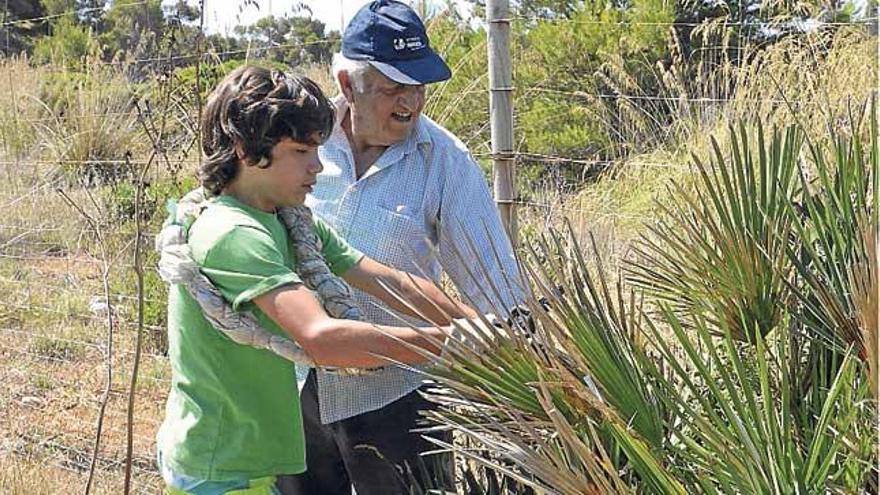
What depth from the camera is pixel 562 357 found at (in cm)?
193

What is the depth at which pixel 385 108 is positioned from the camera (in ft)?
9.32

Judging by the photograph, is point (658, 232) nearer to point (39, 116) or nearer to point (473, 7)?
point (473, 7)

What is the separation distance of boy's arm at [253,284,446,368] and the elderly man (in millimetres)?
599

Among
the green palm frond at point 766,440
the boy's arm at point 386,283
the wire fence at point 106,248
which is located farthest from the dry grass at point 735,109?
the green palm frond at point 766,440

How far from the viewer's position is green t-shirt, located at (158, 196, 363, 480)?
7.80ft

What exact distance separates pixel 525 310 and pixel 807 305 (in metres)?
0.44

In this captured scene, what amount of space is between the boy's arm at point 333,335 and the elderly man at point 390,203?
0.60 m

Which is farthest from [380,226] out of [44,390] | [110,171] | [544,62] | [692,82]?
[110,171]

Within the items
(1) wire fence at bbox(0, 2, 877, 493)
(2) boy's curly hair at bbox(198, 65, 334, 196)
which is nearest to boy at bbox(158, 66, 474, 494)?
(2) boy's curly hair at bbox(198, 65, 334, 196)

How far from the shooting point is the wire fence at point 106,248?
15.4 feet

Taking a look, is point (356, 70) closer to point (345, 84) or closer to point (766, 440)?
point (345, 84)

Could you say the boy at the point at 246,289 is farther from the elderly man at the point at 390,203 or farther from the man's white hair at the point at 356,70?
the man's white hair at the point at 356,70

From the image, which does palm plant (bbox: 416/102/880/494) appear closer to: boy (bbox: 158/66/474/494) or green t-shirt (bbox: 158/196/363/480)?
boy (bbox: 158/66/474/494)

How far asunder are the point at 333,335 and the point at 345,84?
0.87 metres
